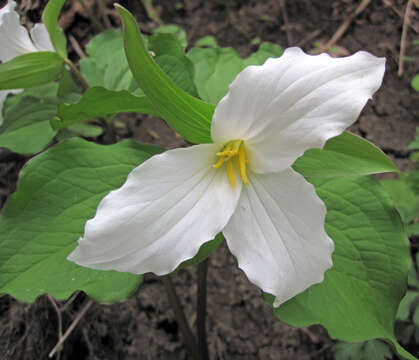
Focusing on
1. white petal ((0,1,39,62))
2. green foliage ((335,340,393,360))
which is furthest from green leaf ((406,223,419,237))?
white petal ((0,1,39,62))

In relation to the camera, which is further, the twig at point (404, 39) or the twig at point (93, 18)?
the twig at point (404, 39)

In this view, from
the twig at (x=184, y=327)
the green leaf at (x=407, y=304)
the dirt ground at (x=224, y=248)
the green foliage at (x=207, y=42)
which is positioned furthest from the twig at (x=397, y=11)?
the twig at (x=184, y=327)

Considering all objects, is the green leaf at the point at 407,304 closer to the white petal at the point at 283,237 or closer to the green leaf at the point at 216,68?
the white petal at the point at 283,237

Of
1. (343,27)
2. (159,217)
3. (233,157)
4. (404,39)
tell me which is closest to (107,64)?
(233,157)

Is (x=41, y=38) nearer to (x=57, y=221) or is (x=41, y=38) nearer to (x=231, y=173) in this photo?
(x=57, y=221)

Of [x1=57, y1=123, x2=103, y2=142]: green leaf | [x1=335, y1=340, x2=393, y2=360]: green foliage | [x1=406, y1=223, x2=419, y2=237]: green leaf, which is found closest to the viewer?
[x1=335, y1=340, x2=393, y2=360]: green foliage

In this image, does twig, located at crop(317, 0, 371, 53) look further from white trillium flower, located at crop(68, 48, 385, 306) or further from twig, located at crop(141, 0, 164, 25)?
white trillium flower, located at crop(68, 48, 385, 306)
